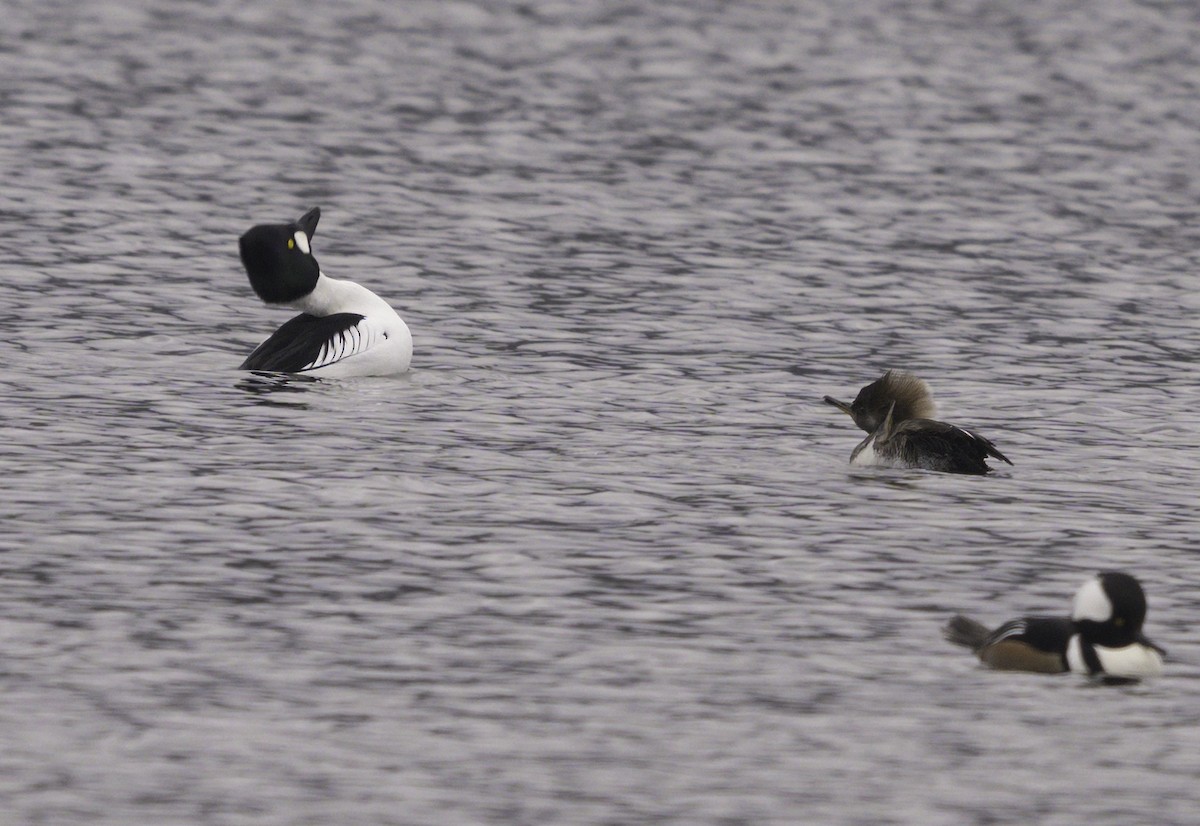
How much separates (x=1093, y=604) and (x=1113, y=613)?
4.9 inches

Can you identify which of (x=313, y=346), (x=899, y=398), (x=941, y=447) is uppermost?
(x=899, y=398)

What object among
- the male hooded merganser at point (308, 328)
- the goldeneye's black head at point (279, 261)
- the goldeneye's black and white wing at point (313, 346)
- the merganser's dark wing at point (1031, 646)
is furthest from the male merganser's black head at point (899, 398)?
the goldeneye's black head at point (279, 261)

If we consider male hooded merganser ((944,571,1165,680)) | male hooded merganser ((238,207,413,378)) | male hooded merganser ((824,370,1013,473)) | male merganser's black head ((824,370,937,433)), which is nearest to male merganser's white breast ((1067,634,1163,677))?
male hooded merganser ((944,571,1165,680))

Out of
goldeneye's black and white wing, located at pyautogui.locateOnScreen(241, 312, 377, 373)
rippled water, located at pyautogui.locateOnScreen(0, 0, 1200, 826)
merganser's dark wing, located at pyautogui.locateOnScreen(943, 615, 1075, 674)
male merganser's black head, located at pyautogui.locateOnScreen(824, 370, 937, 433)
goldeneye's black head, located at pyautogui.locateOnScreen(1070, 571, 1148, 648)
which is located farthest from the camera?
goldeneye's black and white wing, located at pyautogui.locateOnScreen(241, 312, 377, 373)

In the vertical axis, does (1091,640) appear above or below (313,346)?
above

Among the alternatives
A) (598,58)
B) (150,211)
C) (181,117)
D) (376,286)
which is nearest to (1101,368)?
(376,286)

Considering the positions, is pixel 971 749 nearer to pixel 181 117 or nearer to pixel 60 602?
pixel 60 602

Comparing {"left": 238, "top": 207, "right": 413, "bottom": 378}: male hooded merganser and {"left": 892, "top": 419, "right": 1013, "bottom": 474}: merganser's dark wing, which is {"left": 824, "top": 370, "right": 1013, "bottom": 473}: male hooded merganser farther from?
{"left": 238, "top": 207, "right": 413, "bottom": 378}: male hooded merganser

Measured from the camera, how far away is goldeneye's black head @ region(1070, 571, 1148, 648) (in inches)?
519

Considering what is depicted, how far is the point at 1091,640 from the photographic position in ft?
43.5

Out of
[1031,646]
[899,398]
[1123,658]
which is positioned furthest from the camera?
[899,398]

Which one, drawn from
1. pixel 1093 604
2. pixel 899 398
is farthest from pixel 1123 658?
pixel 899 398

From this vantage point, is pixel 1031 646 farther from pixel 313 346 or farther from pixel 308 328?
pixel 308 328

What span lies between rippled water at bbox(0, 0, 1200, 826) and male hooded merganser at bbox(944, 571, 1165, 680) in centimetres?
17
